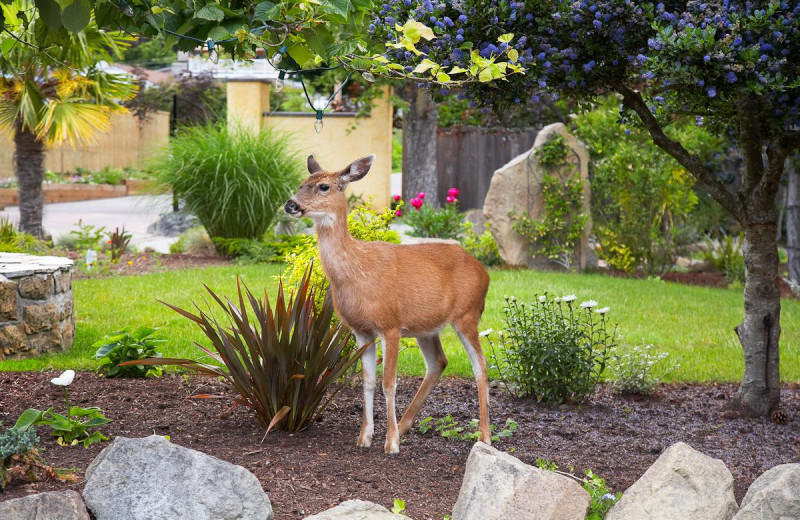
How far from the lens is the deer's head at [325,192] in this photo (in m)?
5.11

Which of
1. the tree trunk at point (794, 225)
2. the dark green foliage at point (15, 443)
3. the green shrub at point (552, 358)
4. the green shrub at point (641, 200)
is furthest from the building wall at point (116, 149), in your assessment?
the dark green foliage at point (15, 443)

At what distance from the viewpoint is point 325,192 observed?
5.19 meters

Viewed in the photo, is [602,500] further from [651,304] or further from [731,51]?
[651,304]

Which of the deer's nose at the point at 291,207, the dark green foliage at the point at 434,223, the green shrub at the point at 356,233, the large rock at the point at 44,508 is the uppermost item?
the deer's nose at the point at 291,207

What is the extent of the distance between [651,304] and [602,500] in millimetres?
7325

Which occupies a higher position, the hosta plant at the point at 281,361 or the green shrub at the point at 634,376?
the hosta plant at the point at 281,361

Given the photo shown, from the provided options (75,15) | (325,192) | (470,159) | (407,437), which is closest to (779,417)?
(407,437)

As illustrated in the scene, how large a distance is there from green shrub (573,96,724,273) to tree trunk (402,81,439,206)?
5739mm

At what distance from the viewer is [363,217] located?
285 inches

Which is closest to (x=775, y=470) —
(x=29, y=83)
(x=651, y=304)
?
(x=651, y=304)

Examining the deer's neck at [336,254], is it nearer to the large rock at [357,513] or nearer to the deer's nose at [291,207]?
the deer's nose at [291,207]

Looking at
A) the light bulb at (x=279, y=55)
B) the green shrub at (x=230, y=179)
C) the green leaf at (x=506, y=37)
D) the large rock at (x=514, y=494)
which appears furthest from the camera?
the green shrub at (x=230, y=179)

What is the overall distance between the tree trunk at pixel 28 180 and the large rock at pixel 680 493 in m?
12.5

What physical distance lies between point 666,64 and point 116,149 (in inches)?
1206
